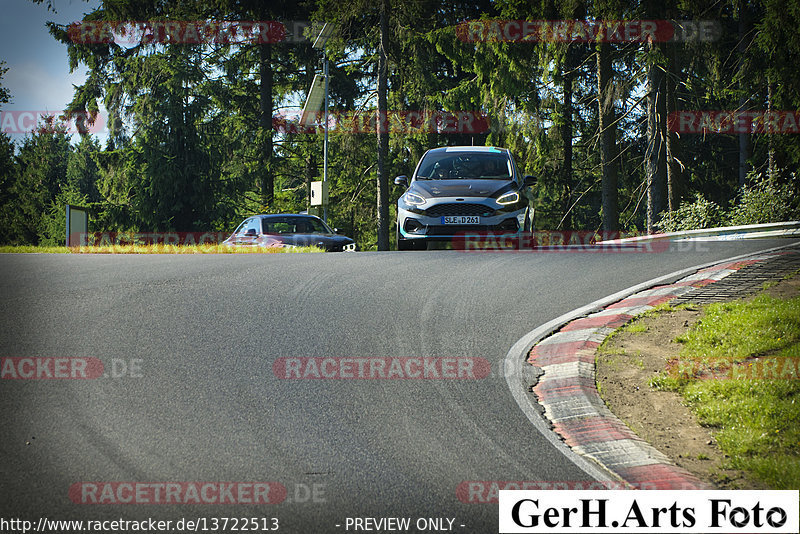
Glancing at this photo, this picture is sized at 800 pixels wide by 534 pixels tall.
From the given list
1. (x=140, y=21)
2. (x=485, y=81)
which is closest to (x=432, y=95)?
(x=485, y=81)

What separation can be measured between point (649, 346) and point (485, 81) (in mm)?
29686

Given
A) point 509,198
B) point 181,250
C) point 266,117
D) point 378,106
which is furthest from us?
point 266,117

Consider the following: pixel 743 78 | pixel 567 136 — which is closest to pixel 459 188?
pixel 743 78

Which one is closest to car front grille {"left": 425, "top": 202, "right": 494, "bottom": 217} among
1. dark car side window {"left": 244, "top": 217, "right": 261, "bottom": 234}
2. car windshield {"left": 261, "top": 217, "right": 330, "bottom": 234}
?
car windshield {"left": 261, "top": 217, "right": 330, "bottom": 234}

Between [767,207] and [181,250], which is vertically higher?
[767,207]

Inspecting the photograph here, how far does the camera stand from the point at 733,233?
1742cm

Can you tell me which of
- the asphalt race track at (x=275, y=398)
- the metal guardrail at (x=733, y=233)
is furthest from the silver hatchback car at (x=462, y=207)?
the metal guardrail at (x=733, y=233)

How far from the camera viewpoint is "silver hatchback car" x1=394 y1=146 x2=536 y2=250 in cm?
1480

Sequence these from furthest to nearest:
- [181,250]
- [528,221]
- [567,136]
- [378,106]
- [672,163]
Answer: [567,136], [378,106], [672,163], [181,250], [528,221]

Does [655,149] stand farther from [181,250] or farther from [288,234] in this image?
[181,250]

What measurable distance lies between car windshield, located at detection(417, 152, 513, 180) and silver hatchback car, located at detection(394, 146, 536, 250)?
0.11 feet

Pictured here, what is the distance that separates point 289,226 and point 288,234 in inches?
25.7

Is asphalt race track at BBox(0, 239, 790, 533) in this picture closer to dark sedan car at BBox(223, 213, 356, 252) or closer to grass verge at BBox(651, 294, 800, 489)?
grass verge at BBox(651, 294, 800, 489)

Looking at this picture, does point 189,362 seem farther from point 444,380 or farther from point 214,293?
point 214,293
